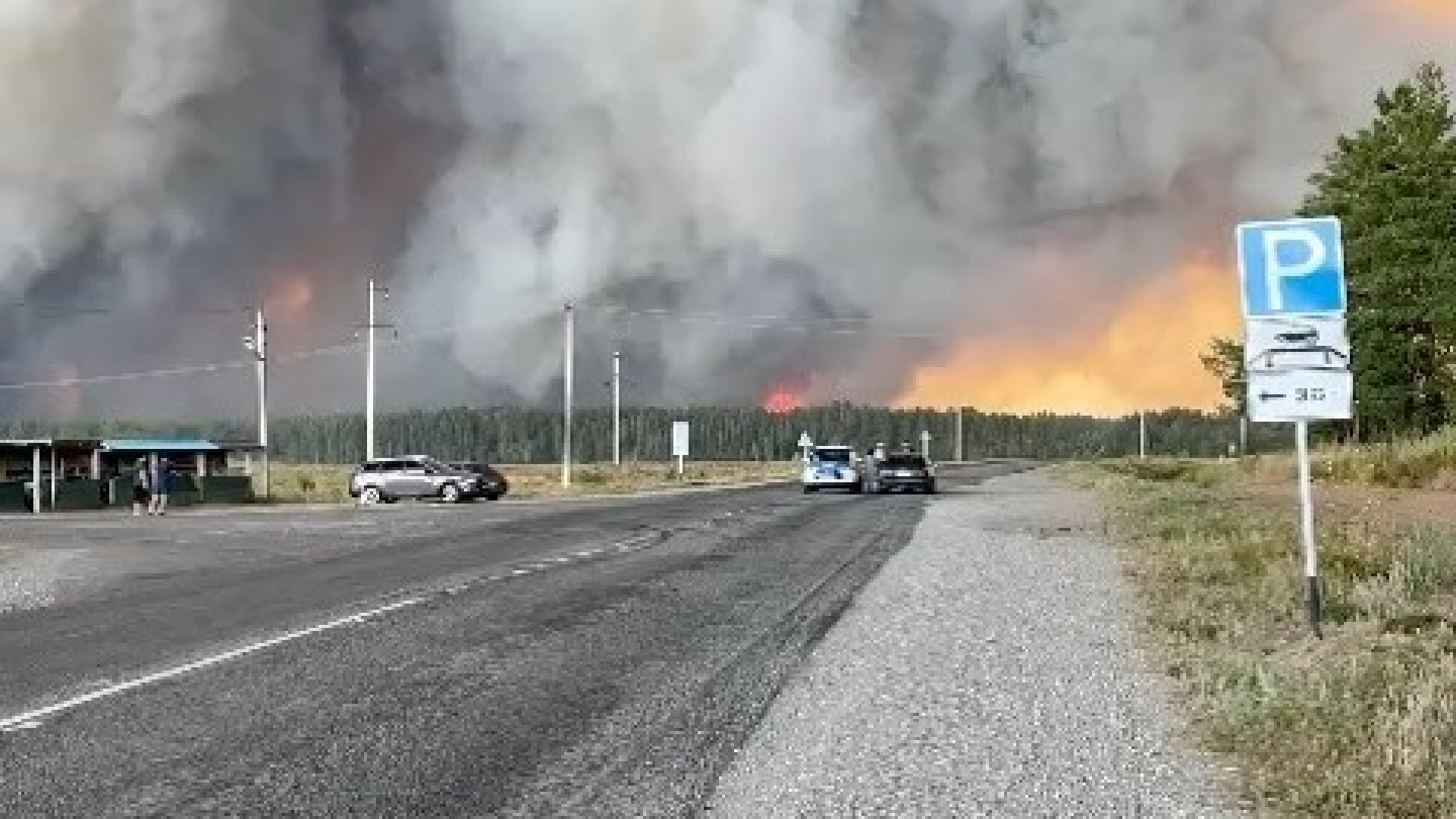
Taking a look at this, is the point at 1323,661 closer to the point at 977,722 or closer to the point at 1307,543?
the point at 1307,543

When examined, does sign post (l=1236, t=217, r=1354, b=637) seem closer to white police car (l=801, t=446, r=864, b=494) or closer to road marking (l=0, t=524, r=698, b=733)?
road marking (l=0, t=524, r=698, b=733)

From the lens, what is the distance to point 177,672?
10938 mm

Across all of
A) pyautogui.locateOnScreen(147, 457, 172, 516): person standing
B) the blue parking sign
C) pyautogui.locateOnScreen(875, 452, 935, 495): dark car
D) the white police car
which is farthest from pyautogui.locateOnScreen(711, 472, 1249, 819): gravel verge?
pyautogui.locateOnScreen(147, 457, 172, 516): person standing

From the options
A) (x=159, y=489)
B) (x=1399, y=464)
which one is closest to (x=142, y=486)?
(x=159, y=489)

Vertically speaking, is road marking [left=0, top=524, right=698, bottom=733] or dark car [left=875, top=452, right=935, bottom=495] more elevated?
dark car [left=875, top=452, right=935, bottom=495]

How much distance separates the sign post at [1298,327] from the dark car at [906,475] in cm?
3999

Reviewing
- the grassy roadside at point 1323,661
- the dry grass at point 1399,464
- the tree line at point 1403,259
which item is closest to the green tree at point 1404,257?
the tree line at point 1403,259

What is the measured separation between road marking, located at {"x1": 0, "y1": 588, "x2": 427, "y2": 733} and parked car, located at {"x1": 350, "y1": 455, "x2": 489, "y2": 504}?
40313 mm

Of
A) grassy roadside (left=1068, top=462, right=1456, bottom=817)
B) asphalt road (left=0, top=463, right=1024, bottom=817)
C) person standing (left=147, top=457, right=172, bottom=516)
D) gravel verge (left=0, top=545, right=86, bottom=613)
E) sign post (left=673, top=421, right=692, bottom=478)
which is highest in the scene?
sign post (left=673, top=421, right=692, bottom=478)

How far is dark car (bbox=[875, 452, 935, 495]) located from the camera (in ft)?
172

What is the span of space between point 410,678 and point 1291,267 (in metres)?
8.37

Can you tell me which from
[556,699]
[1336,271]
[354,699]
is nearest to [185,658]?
[354,699]

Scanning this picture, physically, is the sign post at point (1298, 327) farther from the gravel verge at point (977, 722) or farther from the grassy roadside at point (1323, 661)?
the gravel verge at point (977, 722)

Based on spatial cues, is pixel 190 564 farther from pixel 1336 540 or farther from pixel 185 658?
pixel 1336 540
